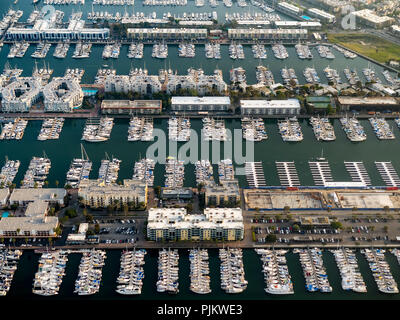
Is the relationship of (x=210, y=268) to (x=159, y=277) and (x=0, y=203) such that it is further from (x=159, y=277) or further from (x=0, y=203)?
(x=0, y=203)

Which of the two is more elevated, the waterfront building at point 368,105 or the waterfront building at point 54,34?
the waterfront building at point 368,105

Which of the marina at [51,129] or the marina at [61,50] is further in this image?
the marina at [61,50]

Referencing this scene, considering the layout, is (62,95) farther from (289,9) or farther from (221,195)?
(289,9)

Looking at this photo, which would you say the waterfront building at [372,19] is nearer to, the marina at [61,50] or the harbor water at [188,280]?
the marina at [61,50]

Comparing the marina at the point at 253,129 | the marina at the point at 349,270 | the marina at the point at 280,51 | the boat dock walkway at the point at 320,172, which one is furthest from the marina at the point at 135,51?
the marina at the point at 349,270

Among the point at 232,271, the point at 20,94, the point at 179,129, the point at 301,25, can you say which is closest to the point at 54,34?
the point at 20,94

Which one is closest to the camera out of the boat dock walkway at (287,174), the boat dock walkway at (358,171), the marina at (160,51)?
the boat dock walkway at (287,174)

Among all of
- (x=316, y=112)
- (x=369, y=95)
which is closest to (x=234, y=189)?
(x=316, y=112)
